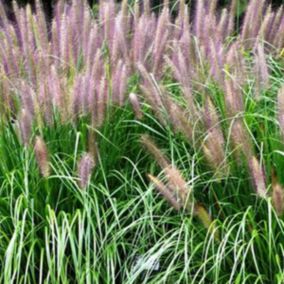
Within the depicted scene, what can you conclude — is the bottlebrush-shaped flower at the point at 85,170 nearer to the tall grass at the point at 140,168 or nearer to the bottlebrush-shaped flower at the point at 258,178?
the tall grass at the point at 140,168

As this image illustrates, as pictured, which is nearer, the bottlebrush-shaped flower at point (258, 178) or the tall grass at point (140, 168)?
the bottlebrush-shaped flower at point (258, 178)

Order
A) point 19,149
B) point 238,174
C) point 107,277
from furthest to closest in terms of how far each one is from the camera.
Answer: point 19,149, point 238,174, point 107,277

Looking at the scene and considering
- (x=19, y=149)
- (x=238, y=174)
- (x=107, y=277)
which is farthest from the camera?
(x=19, y=149)

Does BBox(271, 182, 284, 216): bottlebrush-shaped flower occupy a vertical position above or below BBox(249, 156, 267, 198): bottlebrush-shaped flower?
below

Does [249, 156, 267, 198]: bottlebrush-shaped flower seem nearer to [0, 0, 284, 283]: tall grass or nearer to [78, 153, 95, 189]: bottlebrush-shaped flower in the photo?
[0, 0, 284, 283]: tall grass

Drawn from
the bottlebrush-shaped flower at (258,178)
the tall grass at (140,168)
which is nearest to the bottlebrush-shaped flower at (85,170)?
the tall grass at (140,168)

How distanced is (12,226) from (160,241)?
0.62 meters

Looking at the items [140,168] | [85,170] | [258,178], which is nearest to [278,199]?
[258,178]

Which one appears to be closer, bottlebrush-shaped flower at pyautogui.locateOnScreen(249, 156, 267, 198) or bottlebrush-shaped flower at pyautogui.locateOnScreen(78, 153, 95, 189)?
bottlebrush-shaped flower at pyautogui.locateOnScreen(249, 156, 267, 198)

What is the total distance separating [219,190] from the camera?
10.1 ft

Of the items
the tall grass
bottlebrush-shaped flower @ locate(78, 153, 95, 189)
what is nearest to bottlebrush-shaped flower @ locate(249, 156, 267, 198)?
the tall grass

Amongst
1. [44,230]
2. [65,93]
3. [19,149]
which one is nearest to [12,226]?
[44,230]

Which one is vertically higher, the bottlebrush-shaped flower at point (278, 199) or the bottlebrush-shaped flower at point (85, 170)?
the bottlebrush-shaped flower at point (85, 170)

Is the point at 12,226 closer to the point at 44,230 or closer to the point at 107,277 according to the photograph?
the point at 44,230
